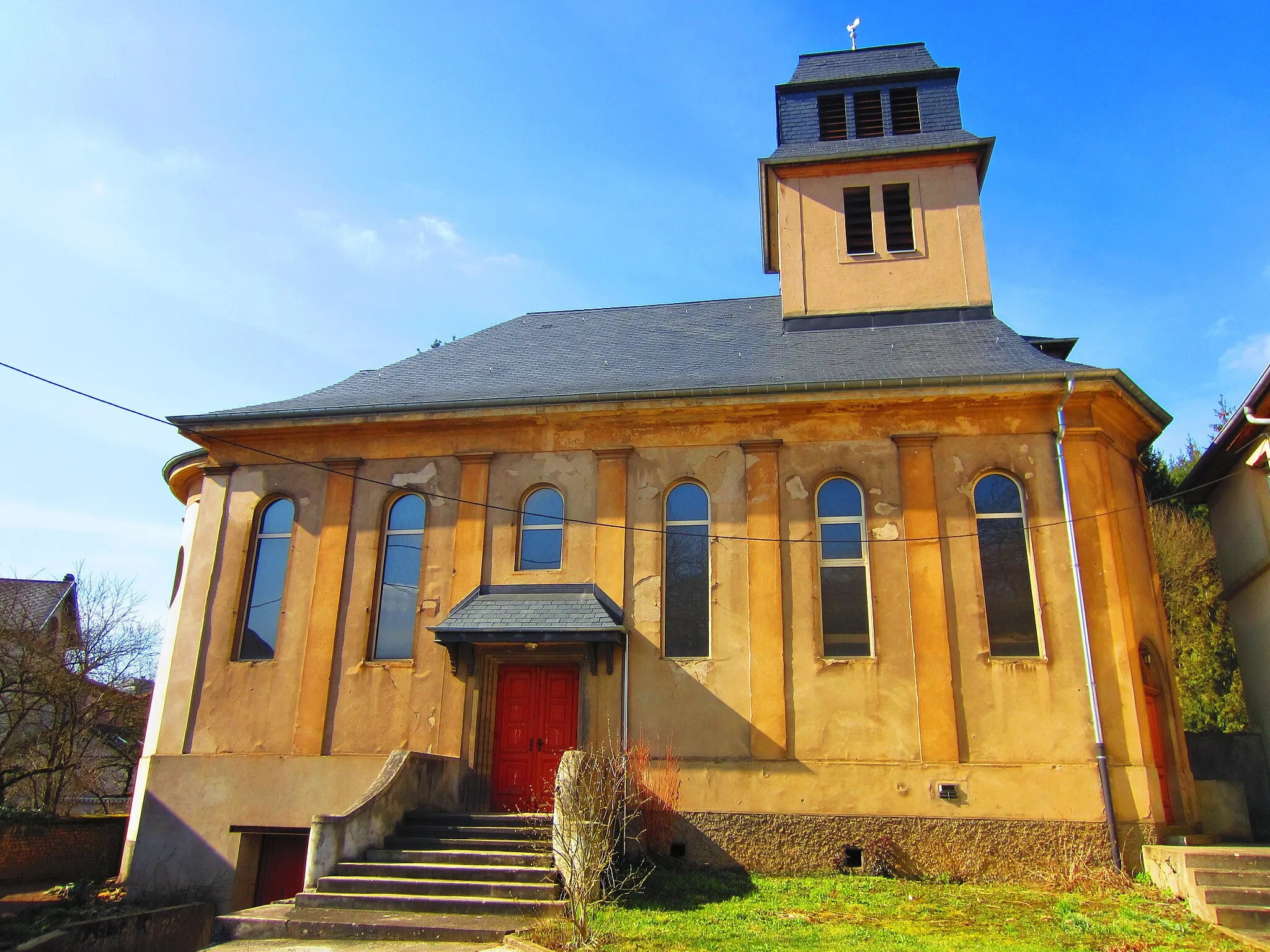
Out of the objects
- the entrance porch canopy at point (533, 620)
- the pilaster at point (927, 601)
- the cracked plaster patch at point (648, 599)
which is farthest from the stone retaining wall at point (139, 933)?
the pilaster at point (927, 601)

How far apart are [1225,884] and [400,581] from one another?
11.2 metres

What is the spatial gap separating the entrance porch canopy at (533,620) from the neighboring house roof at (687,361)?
2.95 m

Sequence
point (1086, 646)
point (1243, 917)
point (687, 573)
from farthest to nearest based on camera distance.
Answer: point (687, 573) → point (1086, 646) → point (1243, 917)

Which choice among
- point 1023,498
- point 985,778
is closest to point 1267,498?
point 1023,498

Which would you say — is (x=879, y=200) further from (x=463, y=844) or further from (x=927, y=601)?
(x=463, y=844)

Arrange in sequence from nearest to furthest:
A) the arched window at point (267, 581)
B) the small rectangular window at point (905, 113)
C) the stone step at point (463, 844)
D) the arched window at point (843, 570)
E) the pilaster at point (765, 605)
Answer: the stone step at point (463, 844) < the pilaster at point (765, 605) < the arched window at point (843, 570) < the arched window at point (267, 581) < the small rectangular window at point (905, 113)

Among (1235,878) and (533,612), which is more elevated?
(533,612)

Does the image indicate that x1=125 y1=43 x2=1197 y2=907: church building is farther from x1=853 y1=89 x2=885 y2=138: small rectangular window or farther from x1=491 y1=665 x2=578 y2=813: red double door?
x1=853 y1=89 x2=885 y2=138: small rectangular window

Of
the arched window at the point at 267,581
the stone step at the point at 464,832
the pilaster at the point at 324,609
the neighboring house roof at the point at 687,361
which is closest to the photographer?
the stone step at the point at 464,832

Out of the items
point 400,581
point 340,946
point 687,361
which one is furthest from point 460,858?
point 687,361

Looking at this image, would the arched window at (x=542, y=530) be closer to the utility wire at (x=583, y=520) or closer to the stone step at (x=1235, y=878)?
the utility wire at (x=583, y=520)

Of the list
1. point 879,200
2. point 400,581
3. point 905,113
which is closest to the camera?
point 400,581

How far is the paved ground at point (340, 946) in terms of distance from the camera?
8305 mm

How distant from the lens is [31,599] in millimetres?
29906
